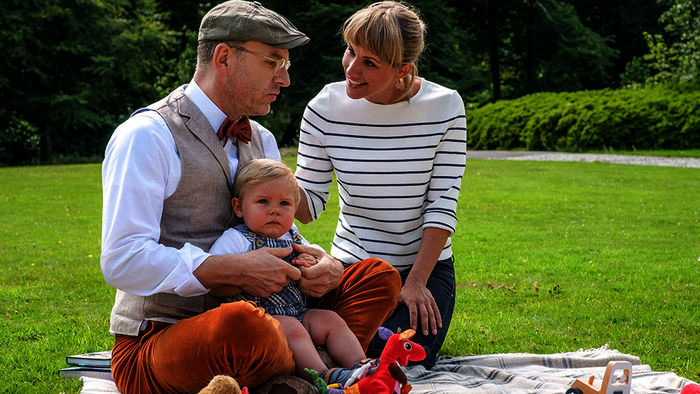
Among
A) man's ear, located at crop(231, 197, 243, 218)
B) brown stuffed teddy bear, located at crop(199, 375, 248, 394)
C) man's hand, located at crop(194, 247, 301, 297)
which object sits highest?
man's ear, located at crop(231, 197, 243, 218)

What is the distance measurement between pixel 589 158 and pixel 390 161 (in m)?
17.5

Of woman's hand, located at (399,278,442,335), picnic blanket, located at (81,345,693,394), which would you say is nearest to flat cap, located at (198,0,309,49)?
woman's hand, located at (399,278,442,335)

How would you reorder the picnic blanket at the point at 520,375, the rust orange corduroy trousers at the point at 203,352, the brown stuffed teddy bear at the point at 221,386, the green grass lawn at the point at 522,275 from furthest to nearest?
the green grass lawn at the point at 522,275
the picnic blanket at the point at 520,375
the rust orange corduroy trousers at the point at 203,352
the brown stuffed teddy bear at the point at 221,386

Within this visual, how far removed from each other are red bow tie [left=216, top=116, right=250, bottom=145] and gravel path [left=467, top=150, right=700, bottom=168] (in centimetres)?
1614

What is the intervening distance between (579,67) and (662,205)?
26700mm

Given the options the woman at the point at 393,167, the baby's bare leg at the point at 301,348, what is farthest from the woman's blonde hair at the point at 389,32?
the baby's bare leg at the point at 301,348

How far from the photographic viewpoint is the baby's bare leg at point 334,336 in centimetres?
321

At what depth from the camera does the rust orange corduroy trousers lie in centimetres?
277

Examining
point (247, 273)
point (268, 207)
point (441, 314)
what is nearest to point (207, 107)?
point (268, 207)

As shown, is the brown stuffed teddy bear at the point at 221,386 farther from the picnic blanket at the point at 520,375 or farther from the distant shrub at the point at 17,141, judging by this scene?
the distant shrub at the point at 17,141

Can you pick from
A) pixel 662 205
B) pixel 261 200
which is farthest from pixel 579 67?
pixel 261 200

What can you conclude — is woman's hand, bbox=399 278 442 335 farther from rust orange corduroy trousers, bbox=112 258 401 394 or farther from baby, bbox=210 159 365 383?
rust orange corduroy trousers, bbox=112 258 401 394

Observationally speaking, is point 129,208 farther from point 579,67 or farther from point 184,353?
point 579,67

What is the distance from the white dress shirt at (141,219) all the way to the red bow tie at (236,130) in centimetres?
29
